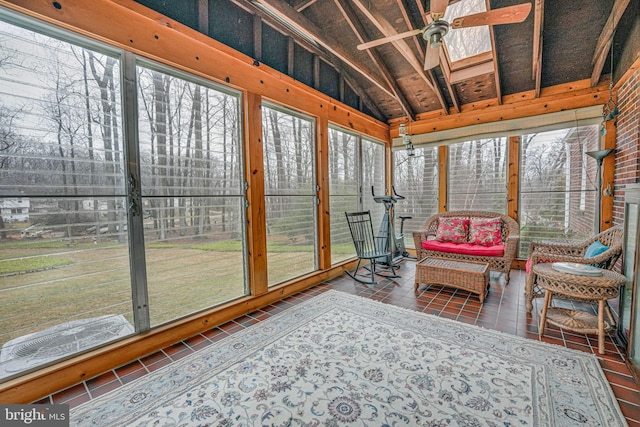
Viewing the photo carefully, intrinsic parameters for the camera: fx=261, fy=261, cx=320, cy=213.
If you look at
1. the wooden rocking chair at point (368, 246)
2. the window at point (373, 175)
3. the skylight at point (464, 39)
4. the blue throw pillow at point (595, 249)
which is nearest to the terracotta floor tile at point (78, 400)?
the wooden rocking chair at point (368, 246)

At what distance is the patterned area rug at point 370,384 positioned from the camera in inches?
58.2

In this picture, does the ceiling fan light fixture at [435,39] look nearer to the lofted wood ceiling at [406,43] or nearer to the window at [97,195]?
the lofted wood ceiling at [406,43]

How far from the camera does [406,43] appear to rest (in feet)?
11.6

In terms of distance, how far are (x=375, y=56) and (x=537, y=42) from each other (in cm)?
201

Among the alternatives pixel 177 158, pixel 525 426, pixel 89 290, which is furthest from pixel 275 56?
pixel 525 426

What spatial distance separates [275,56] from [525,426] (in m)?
4.09

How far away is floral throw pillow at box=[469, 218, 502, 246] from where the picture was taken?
156 inches

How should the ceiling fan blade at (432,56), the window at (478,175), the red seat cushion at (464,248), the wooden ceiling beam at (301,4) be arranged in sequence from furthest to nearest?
1. the window at (478,175)
2. the red seat cushion at (464,248)
3. the wooden ceiling beam at (301,4)
4. the ceiling fan blade at (432,56)

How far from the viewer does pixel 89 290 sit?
1.97 m

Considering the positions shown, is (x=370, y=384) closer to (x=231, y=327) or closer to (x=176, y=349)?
(x=231, y=327)

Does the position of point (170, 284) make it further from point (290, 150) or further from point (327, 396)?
point (290, 150)

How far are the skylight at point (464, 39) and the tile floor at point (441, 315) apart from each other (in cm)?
341

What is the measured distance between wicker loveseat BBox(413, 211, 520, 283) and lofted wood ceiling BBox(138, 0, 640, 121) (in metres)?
1.94

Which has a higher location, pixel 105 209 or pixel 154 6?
pixel 154 6
